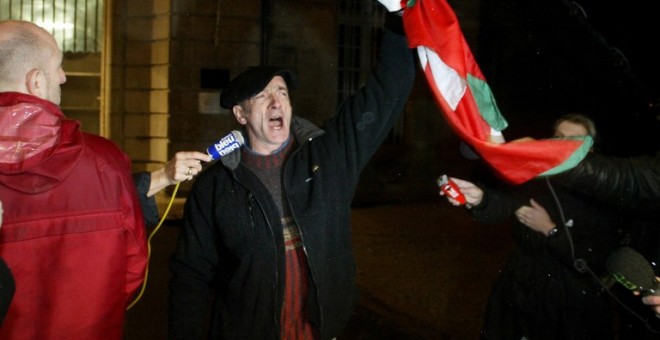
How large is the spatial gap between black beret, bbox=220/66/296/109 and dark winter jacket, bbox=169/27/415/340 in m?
0.33

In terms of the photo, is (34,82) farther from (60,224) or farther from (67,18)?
(67,18)

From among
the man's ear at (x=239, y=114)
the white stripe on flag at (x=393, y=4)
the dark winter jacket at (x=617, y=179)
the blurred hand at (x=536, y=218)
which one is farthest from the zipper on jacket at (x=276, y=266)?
the blurred hand at (x=536, y=218)

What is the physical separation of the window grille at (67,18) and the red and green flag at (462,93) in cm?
1060

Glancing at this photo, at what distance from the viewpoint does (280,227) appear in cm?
338

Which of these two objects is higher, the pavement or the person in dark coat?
the person in dark coat

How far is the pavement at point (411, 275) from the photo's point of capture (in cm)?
690

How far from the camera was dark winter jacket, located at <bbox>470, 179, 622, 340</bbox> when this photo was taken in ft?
13.3

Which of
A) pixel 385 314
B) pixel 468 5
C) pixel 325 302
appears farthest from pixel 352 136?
pixel 468 5

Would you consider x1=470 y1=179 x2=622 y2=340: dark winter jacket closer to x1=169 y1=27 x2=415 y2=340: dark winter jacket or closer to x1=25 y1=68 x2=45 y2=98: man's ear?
x1=169 y1=27 x2=415 y2=340: dark winter jacket

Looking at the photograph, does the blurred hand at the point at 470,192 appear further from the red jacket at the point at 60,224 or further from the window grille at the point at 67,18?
the window grille at the point at 67,18

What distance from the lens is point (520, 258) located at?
429 centimetres

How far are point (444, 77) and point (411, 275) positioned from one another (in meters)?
5.60

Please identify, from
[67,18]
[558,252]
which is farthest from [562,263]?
[67,18]

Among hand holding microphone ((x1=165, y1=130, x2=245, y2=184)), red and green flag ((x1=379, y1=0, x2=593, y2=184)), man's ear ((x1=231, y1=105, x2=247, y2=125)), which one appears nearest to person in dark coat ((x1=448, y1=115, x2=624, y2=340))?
red and green flag ((x1=379, y1=0, x2=593, y2=184))
